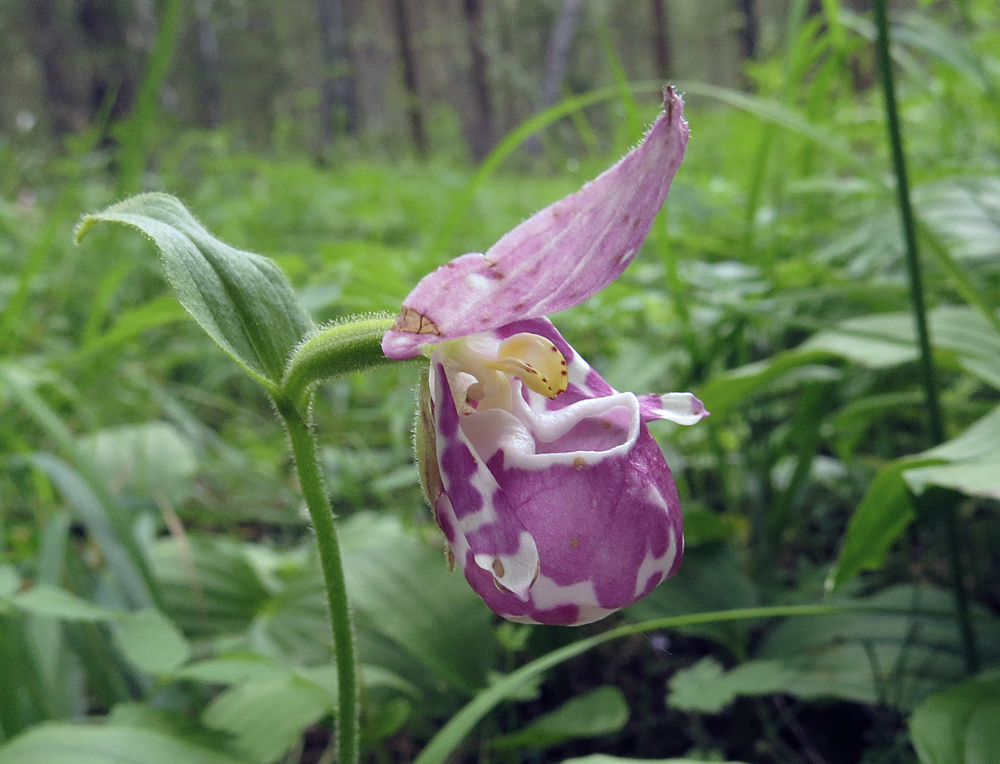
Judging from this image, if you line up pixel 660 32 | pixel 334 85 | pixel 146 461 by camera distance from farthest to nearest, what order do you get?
pixel 334 85 → pixel 660 32 → pixel 146 461

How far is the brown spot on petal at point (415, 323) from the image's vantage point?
1.50 feet

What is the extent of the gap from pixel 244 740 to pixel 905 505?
2.43 ft

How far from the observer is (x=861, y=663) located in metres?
0.92

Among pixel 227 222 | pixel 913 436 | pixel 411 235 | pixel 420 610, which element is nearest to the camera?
pixel 420 610

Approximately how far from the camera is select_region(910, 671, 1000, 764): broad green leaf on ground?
63 cm

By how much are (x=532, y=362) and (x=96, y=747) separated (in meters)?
0.54

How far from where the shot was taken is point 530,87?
74.5 inches

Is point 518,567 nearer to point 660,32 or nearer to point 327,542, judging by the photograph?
point 327,542

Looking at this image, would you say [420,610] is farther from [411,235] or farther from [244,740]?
[411,235]

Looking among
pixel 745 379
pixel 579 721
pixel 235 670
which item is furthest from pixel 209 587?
pixel 745 379

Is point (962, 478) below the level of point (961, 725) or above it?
above

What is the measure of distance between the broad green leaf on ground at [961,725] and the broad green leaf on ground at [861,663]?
0.37 ft

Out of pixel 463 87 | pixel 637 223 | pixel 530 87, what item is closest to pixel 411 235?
pixel 530 87

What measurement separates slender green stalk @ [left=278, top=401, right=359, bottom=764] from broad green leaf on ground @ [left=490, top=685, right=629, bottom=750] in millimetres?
364
